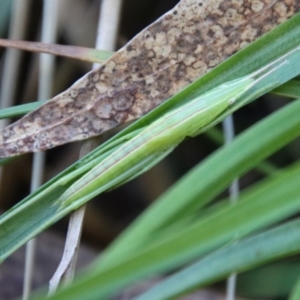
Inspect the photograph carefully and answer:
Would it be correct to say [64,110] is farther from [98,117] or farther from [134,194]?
[134,194]

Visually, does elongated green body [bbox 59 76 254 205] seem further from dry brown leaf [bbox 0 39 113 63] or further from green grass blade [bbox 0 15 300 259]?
dry brown leaf [bbox 0 39 113 63]

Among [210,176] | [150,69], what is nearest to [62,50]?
[150,69]

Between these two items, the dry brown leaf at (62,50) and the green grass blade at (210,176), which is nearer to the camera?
the green grass blade at (210,176)

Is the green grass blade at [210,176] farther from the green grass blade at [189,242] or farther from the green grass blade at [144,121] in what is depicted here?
the green grass blade at [144,121]

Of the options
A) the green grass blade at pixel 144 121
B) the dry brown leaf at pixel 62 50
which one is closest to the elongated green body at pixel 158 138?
the green grass blade at pixel 144 121

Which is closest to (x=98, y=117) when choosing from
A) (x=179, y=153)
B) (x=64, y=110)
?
(x=64, y=110)
